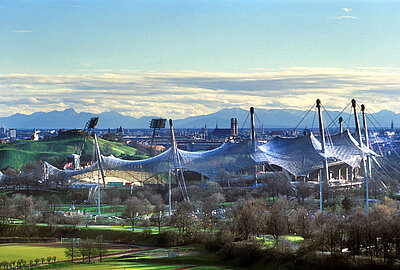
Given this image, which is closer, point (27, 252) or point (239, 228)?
point (239, 228)

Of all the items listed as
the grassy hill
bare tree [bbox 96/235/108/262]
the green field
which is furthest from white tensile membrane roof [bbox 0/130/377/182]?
the grassy hill

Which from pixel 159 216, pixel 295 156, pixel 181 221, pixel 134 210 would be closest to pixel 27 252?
pixel 181 221

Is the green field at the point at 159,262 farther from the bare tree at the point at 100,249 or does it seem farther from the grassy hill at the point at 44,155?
the grassy hill at the point at 44,155

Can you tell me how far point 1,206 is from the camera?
85438 millimetres

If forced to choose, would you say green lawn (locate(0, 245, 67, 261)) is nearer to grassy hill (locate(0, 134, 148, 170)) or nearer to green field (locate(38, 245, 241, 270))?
green field (locate(38, 245, 241, 270))

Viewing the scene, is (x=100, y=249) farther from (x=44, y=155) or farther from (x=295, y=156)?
(x=44, y=155)

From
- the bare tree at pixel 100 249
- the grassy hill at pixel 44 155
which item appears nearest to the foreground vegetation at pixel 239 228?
the bare tree at pixel 100 249

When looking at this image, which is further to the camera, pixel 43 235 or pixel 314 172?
pixel 314 172

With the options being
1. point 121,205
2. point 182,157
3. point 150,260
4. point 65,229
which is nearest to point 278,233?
point 150,260

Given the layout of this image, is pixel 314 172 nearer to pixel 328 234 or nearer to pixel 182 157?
pixel 182 157

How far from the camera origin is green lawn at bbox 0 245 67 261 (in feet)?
190

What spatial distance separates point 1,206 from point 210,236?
37551 mm

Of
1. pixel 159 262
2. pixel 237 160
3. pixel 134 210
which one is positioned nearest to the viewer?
pixel 159 262

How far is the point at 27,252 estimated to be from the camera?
198ft
